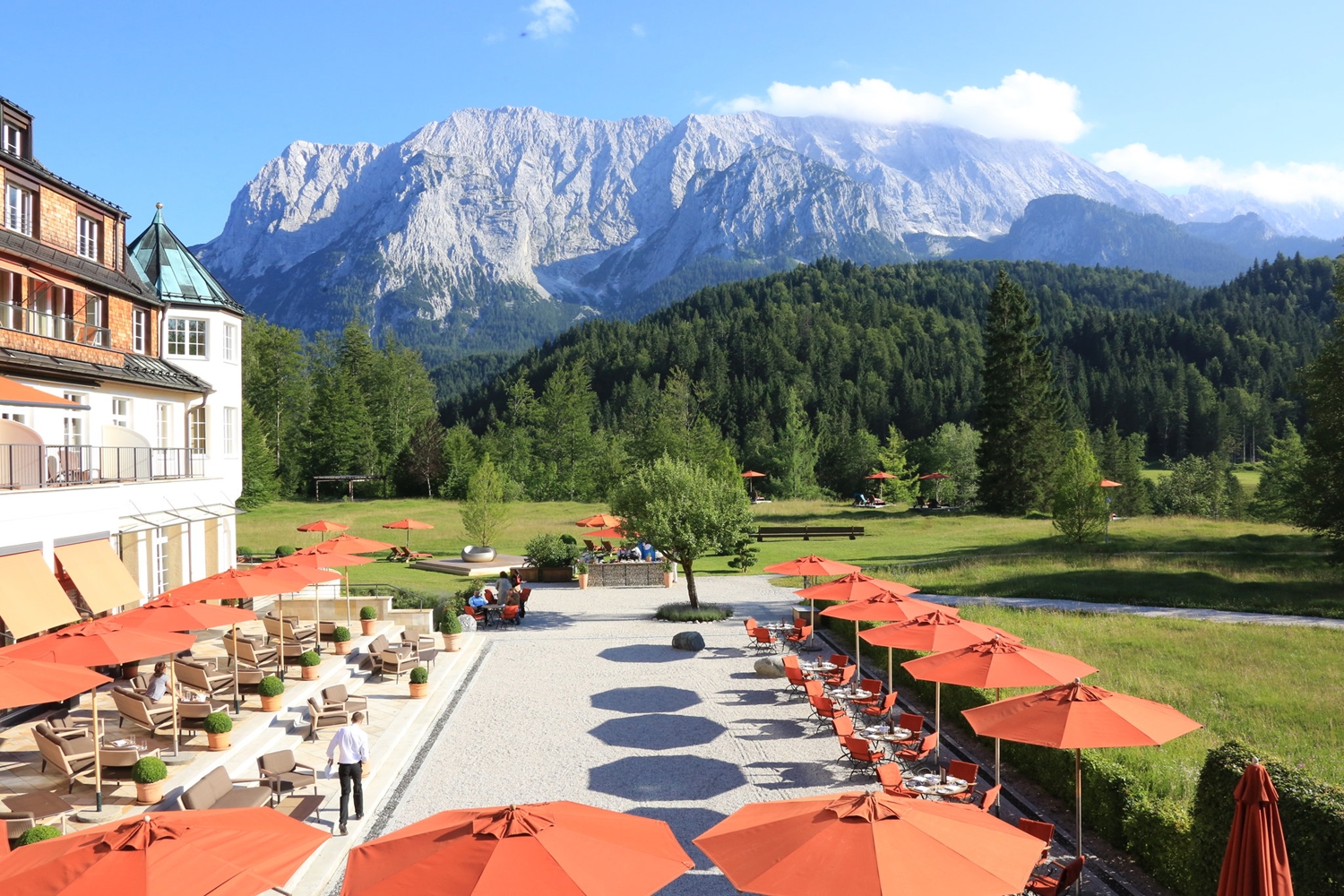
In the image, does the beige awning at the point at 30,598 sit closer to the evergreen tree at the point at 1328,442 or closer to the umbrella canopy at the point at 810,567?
the umbrella canopy at the point at 810,567

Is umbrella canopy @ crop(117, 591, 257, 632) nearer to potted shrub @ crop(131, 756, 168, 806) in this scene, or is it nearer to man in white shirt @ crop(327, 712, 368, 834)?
potted shrub @ crop(131, 756, 168, 806)

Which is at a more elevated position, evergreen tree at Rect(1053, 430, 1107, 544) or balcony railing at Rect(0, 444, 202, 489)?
balcony railing at Rect(0, 444, 202, 489)

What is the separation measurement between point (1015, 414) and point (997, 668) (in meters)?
56.7

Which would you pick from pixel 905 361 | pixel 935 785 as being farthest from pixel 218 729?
pixel 905 361

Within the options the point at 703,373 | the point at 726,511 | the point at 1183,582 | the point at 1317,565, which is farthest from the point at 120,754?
the point at 703,373

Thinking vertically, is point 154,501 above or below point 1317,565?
above

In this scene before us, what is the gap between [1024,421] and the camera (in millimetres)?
63875

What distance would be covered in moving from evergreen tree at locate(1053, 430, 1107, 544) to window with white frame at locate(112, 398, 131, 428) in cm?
3850

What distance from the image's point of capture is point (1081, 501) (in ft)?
135

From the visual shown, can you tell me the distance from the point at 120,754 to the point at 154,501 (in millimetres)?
12780

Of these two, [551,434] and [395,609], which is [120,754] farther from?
[551,434]

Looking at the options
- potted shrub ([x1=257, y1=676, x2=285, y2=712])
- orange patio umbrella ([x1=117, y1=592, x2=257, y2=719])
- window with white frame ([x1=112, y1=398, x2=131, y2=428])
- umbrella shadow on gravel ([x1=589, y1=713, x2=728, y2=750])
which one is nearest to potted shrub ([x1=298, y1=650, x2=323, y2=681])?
potted shrub ([x1=257, y1=676, x2=285, y2=712])

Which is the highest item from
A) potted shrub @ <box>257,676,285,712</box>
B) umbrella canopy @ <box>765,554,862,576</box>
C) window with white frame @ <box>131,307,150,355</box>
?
window with white frame @ <box>131,307,150,355</box>

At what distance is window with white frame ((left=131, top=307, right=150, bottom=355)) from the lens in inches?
1027
